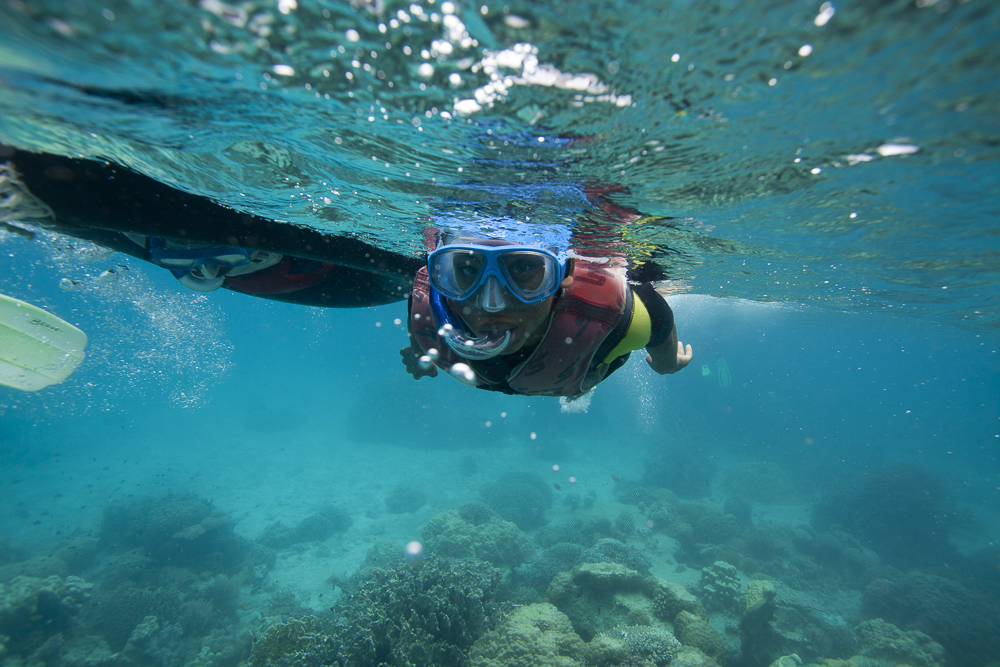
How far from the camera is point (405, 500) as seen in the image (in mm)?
20391

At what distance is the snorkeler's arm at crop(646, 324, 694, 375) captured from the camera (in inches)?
179

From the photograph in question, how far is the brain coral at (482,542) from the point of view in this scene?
13.1 metres

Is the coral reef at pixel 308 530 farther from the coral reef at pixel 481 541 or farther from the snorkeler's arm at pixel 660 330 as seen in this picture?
the snorkeler's arm at pixel 660 330

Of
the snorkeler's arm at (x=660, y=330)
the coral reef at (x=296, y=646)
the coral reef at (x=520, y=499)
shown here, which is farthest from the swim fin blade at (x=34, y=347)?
the coral reef at (x=520, y=499)

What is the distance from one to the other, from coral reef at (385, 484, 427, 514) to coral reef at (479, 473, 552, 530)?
10.5ft

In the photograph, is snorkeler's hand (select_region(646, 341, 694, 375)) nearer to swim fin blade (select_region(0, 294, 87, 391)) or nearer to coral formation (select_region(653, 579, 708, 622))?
coral formation (select_region(653, 579, 708, 622))

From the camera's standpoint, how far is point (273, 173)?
516 centimetres

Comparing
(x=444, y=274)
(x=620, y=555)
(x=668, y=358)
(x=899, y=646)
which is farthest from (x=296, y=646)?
(x=899, y=646)

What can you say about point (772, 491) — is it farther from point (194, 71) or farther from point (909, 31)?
point (194, 71)

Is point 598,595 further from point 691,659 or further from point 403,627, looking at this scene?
point 403,627

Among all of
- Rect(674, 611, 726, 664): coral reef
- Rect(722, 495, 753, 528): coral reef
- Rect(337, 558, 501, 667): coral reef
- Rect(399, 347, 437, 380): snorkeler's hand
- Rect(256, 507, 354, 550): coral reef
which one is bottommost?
Rect(256, 507, 354, 550): coral reef

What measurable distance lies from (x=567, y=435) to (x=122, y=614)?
99.9 ft

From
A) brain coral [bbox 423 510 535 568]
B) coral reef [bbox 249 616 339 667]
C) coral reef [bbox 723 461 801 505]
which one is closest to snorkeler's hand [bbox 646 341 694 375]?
coral reef [bbox 249 616 339 667]

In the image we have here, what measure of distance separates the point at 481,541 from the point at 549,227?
36.8 ft
